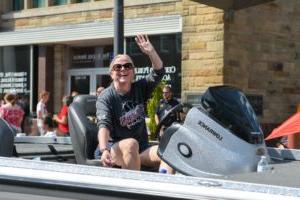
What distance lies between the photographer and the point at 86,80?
675 inches

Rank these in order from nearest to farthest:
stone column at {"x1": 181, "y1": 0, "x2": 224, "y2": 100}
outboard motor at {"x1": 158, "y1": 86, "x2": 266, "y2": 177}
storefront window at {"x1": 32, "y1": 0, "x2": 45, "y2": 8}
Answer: outboard motor at {"x1": 158, "y1": 86, "x2": 266, "y2": 177}, stone column at {"x1": 181, "y1": 0, "x2": 224, "y2": 100}, storefront window at {"x1": 32, "y1": 0, "x2": 45, "y2": 8}

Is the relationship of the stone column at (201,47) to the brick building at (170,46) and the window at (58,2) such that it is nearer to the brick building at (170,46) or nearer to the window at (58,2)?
the brick building at (170,46)

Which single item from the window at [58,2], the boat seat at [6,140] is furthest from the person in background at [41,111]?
the boat seat at [6,140]

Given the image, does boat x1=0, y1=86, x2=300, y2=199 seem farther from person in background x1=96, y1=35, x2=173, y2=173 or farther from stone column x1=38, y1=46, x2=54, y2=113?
stone column x1=38, y1=46, x2=54, y2=113

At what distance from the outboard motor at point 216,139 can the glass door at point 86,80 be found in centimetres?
1327

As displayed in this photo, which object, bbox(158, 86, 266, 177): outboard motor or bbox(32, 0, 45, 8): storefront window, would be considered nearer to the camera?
bbox(158, 86, 266, 177): outboard motor

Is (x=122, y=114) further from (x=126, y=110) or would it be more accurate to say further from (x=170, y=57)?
(x=170, y=57)

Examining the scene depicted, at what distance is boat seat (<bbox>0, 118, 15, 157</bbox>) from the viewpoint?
3.43 metres

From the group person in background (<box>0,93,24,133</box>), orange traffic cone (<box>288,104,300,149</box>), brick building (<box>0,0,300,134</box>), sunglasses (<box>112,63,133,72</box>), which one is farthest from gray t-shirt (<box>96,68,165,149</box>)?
brick building (<box>0,0,300,134</box>)

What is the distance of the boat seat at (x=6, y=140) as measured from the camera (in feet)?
11.2

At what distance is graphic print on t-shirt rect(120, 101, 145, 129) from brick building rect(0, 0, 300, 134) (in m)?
8.56

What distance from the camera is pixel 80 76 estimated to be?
56.4ft

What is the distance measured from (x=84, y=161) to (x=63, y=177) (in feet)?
6.04

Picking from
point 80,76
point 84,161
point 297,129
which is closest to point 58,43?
point 80,76
